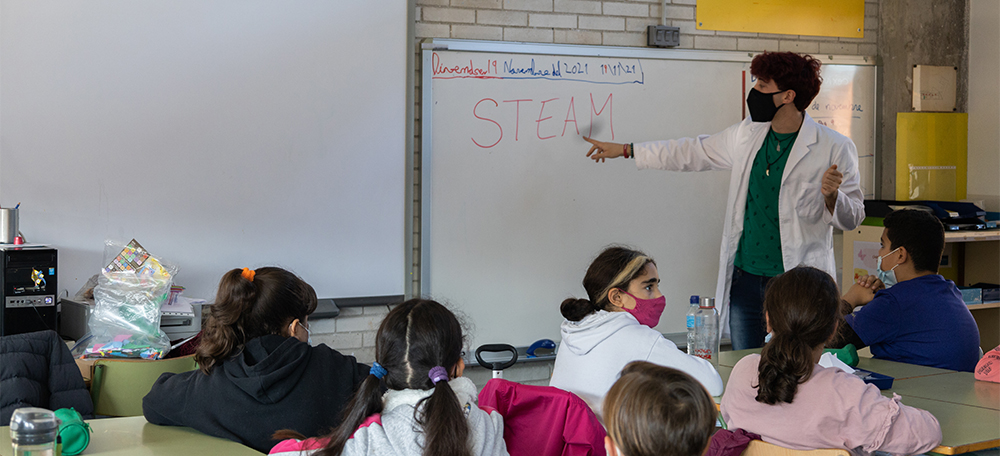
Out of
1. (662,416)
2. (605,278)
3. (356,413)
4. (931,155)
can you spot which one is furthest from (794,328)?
(931,155)

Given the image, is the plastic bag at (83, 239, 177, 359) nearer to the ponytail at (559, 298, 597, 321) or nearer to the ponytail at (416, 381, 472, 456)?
the ponytail at (559, 298, 597, 321)

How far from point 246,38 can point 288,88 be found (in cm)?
26

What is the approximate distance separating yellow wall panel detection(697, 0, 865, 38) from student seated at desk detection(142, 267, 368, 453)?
2.94 meters

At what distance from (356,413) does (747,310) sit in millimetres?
2118

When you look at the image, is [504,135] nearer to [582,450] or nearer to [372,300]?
[372,300]

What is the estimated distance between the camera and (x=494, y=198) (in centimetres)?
376

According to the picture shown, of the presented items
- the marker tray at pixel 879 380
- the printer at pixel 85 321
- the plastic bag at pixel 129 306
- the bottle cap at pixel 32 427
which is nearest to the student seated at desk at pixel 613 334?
the marker tray at pixel 879 380

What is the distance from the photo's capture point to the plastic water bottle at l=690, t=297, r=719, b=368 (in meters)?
2.66

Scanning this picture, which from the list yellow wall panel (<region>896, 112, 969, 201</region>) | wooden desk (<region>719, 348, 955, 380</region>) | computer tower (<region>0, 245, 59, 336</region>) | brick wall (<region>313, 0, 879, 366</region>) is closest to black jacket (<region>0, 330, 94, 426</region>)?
computer tower (<region>0, 245, 59, 336</region>)

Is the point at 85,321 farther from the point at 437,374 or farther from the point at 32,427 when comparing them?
the point at 437,374

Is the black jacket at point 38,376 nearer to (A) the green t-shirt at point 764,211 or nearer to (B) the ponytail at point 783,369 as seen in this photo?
(B) the ponytail at point 783,369

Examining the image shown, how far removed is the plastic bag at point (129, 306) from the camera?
2.60 m

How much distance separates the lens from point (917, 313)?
249 cm

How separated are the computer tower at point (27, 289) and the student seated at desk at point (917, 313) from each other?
2612 mm
